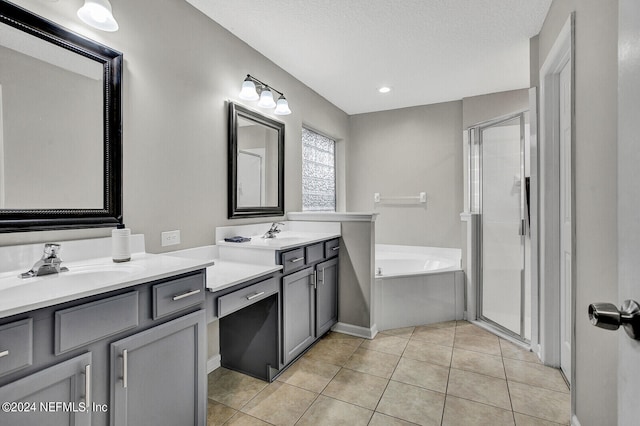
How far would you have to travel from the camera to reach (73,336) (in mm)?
997

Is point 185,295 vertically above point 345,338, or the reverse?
point 185,295

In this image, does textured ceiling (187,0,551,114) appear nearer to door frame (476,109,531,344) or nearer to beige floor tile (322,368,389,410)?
door frame (476,109,531,344)

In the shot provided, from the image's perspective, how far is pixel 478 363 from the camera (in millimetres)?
2324

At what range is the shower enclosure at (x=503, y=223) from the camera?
2717 millimetres

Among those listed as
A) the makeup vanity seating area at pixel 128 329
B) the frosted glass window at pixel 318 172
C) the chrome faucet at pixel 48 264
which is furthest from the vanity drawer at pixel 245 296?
the frosted glass window at pixel 318 172

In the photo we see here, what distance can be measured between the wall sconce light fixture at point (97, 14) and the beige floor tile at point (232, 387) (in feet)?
6.86

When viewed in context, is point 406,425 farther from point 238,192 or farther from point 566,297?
point 238,192

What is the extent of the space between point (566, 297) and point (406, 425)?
53.8 inches

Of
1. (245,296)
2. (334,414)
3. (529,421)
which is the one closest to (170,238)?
(245,296)

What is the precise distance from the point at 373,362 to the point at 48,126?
241cm

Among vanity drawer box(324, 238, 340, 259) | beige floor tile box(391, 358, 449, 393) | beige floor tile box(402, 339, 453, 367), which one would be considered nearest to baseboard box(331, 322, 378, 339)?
beige floor tile box(402, 339, 453, 367)

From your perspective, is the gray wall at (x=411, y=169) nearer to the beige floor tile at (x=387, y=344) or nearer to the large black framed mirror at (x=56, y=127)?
the beige floor tile at (x=387, y=344)

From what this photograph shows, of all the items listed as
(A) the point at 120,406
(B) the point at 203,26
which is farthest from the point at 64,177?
(B) the point at 203,26

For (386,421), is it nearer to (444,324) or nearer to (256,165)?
(444,324)
